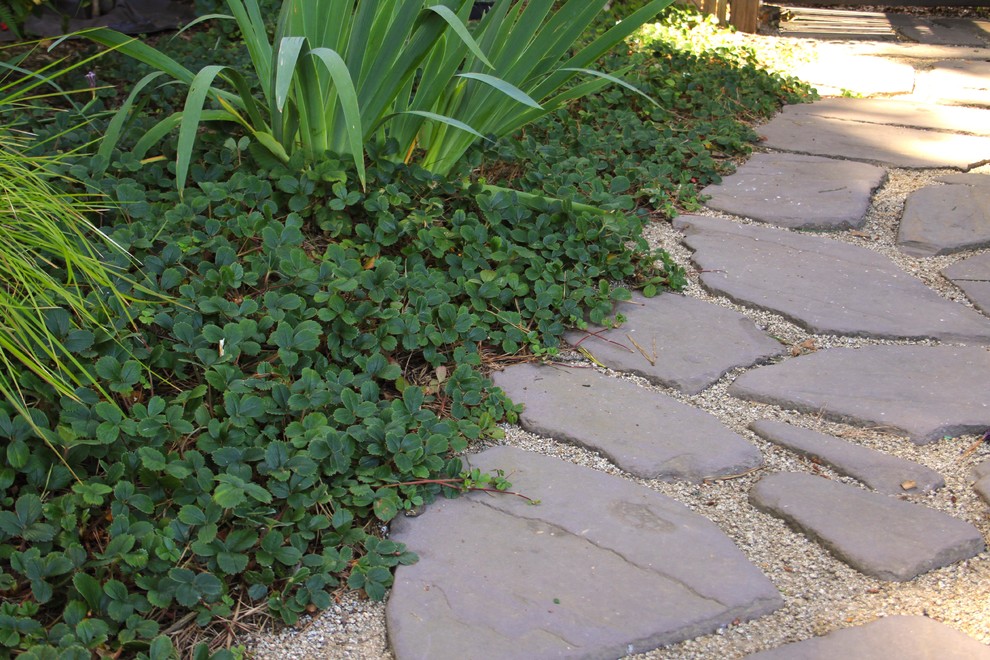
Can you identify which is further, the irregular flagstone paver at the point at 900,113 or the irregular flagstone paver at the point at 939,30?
the irregular flagstone paver at the point at 939,30

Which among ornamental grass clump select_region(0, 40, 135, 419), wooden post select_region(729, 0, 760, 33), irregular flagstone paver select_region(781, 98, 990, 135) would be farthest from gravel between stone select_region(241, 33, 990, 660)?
wooden post select_region(729, 0, 760, 33)

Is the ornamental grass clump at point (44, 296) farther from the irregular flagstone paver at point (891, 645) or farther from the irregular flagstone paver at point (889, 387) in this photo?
the irregular flagstone paver at point (889, 387)

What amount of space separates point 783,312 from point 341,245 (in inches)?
43.8

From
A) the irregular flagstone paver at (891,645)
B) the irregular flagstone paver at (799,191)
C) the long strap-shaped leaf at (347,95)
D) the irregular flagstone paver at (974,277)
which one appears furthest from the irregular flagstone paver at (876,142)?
the irregular flagstone paver at (891,645)

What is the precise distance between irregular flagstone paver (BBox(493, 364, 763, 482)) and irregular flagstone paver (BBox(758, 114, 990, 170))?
1.78 metres

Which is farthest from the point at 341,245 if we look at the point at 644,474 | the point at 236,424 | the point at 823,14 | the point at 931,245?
the point at 823,14

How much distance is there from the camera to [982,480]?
1766 mm

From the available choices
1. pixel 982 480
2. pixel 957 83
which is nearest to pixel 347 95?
pixel 982 480

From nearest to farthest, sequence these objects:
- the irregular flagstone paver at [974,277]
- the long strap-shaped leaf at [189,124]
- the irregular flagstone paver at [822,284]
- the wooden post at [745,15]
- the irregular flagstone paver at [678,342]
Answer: the long strap-shaped leaf at [189,124]
the irregular flagstone paver at [678,342]
the irregular flagstone paver at [822,284]
the irregular flagstone paver at [974,277]
the wooden post at [745,15]

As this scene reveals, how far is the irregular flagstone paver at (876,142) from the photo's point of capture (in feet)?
10.9

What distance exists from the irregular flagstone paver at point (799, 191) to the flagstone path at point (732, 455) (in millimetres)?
11

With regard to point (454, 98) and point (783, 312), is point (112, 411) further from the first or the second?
point (783, 312)

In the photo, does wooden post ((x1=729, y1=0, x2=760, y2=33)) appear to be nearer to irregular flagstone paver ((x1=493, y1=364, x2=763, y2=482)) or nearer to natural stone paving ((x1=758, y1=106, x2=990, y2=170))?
natural stone paving ((x1=758, y1=106, x2=990, y2=170))

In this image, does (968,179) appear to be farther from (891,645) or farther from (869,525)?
(891,645)
